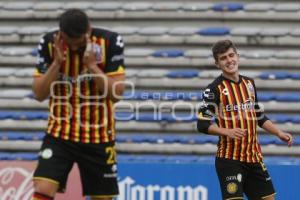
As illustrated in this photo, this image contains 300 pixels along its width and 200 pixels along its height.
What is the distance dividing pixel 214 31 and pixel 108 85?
5.50m

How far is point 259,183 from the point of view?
16.3 feet

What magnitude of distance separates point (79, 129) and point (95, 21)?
18.4ft

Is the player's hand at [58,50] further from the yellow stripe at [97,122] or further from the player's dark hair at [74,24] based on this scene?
the yellow stripe at [97,122]

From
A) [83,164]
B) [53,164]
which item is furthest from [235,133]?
[53,164]

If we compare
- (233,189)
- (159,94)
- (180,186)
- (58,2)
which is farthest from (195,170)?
(58,2)

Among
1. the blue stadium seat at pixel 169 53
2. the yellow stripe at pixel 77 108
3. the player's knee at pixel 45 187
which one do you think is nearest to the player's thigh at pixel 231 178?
the yellow stripe at pixel 77 108

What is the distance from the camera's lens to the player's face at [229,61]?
4.86 metres

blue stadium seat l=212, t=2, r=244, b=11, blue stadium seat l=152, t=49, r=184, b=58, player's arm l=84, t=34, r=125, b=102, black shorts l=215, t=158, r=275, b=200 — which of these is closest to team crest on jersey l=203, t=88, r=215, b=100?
black shorts l=215, t=158, r=275, b=200

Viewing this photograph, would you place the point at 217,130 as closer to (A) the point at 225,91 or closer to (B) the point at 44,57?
(A) the point at 225,91

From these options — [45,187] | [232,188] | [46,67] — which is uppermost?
[46,67]

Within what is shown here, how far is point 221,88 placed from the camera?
16.2 feet

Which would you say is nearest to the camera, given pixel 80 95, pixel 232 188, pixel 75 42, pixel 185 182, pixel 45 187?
pixel 75 42

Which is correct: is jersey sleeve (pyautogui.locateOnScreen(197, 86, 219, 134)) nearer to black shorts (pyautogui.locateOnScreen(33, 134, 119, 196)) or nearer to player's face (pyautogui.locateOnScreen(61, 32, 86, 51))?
black shorts (pyautogui.locateOnScreen(33, 134, 119, 196))

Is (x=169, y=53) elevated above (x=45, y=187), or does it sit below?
above
